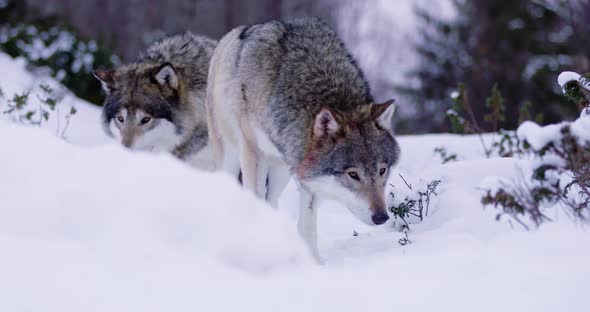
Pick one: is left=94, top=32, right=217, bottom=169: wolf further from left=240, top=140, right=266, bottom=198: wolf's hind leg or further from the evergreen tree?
the evergreen tree

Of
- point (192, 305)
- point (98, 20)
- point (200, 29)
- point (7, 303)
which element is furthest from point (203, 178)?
point (98, 20)

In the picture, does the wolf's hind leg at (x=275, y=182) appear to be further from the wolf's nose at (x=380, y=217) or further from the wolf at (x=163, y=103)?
the wolf's nose at (x=380, y=217)

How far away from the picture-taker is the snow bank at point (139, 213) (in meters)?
2.70

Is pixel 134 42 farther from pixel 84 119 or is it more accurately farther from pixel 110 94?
pixel 110 94

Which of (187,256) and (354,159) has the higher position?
(187,256)

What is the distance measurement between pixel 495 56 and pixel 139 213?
16757 mm

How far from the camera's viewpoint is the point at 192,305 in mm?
2434

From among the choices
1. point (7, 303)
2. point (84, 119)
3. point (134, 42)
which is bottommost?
point (134, 42)

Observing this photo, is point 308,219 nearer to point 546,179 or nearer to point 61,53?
point 546,179

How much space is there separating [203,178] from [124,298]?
800 millimetres

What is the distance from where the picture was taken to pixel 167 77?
606cm

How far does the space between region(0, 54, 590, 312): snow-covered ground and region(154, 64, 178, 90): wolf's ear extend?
8.43 feet

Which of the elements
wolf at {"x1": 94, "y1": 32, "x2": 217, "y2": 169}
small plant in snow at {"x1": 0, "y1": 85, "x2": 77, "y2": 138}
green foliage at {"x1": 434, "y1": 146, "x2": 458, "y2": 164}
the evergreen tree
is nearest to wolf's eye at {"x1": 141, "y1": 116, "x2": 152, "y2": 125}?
wolf at {"x1": 94, "y1": 32, "x2": 217, "y2": 169}

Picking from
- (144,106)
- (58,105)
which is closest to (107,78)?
(144,106)
